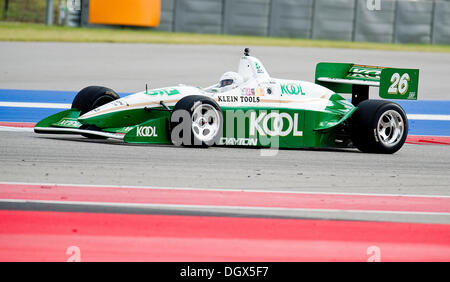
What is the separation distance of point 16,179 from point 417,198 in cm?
340

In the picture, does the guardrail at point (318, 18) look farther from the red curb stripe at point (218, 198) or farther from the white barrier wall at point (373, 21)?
the red curb stripe at point (218, 198)

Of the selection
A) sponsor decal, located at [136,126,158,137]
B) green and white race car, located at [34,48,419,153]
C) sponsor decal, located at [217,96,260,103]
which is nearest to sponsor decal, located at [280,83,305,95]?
green and white race car, located at [34,48,419,153]

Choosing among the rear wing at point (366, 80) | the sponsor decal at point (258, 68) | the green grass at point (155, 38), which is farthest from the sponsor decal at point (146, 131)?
the green grass at point (155, 38)

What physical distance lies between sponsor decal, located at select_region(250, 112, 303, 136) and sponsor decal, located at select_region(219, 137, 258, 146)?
9cm

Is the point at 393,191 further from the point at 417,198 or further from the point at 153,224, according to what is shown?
the point at 153,224

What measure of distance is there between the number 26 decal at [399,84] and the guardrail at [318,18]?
60.3ft

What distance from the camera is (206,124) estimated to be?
369 inches

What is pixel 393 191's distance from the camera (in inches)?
298

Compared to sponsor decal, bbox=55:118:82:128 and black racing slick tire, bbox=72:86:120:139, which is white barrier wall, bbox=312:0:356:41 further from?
sponsor decal, bbox=55:118:82:128

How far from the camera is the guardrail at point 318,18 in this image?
28.3 meters
